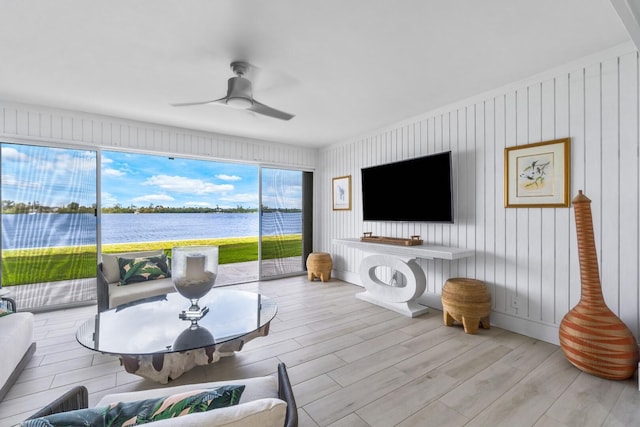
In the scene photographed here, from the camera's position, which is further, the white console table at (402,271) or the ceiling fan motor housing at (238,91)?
the white console table at (402,271)

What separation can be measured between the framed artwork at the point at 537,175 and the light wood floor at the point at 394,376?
130cm

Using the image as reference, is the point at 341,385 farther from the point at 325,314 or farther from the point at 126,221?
the point at 126,221

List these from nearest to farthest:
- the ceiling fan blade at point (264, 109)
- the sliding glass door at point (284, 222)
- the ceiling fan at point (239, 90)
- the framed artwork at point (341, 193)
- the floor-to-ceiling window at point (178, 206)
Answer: the ceiling fan at point (239, 90)
the ceiling fan blade at point (264, 109)
the framed artwork at point (341, 193)
the sliding glass door at point (284, 222)
the floor-to-ceiling window at point (178, 206)

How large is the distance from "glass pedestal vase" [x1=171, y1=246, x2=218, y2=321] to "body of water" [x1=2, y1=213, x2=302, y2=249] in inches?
102

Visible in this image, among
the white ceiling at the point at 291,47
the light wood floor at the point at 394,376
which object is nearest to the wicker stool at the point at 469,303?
the light wood floor at the point at 394,376

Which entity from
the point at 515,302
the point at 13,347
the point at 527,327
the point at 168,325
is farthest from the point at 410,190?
the point at 13,347

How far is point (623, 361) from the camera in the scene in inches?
77.1

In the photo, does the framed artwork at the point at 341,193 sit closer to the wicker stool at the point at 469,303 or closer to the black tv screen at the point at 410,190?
the black tv screen at the point at 410,190

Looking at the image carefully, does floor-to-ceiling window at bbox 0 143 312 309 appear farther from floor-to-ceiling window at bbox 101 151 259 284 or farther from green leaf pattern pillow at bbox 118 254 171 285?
green leaf pattern pillow at bbox 118 254 171 285

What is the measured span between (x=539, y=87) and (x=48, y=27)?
392 centimetres

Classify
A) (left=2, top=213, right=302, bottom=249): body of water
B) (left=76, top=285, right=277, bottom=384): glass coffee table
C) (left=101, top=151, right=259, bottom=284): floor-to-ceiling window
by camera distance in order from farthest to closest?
(left=101, top=151, right=259, bottom=284): floor-to-ceiling window → (left=2, top=213, right=302, bottom=249): body of water → (left=76, top=285, right=277, bottom=384): glass coffee table

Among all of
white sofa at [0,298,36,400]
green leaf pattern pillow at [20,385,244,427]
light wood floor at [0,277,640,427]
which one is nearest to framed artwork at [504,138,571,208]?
light wood floor at [0,277,640,427]

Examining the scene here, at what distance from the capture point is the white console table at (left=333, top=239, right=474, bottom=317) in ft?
10.2

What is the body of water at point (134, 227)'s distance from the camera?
3.38m
